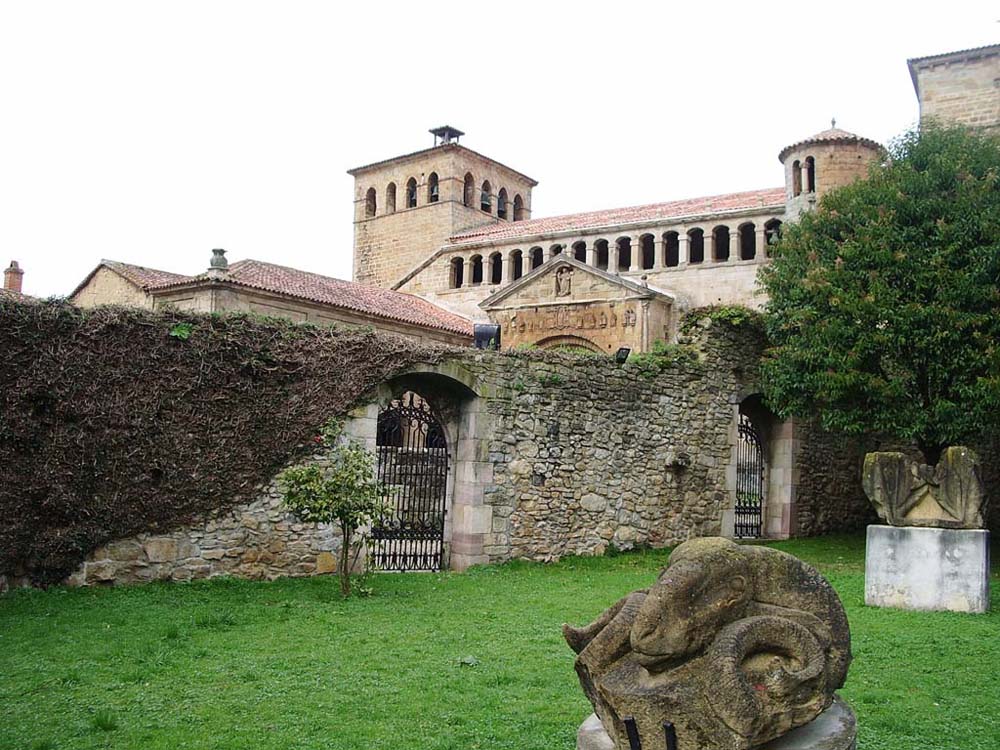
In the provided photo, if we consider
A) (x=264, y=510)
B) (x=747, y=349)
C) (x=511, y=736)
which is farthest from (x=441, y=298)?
(x=511, y=736)

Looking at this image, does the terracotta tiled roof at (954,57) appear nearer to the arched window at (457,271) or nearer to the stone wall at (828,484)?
the stone wall at (828,484)

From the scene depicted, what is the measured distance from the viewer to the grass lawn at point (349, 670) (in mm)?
5289

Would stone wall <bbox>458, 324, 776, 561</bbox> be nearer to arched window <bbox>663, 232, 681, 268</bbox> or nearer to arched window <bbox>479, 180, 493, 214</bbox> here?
arched window <bbox>663, 232, 681, 268</bbox>

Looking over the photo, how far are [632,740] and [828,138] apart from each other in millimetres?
23276

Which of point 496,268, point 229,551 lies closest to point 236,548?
point 229,551

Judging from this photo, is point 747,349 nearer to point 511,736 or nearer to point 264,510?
point 264,510

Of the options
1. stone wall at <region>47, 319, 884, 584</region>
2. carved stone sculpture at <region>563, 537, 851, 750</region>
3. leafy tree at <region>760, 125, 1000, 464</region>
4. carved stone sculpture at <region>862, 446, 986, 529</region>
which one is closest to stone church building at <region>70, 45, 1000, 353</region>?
leafy tree at <region>760, 125, 1000, 464</region>

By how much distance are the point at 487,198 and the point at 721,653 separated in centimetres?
4035

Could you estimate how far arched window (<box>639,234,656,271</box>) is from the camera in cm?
3092

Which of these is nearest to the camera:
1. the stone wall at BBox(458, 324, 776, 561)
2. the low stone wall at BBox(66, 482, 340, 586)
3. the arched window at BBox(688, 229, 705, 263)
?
the low stone wall at BBox(66, 482, 340, 586)

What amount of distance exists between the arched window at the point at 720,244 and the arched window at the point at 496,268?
27.5 ft

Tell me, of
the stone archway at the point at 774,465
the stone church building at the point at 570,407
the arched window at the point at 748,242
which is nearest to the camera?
the stone church building at the point at 570,407

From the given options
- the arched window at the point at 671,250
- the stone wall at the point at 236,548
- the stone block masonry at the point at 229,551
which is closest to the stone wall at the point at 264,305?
the arched window at the point at 671,250

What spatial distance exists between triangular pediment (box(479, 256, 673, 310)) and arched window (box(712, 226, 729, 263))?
3.98m
